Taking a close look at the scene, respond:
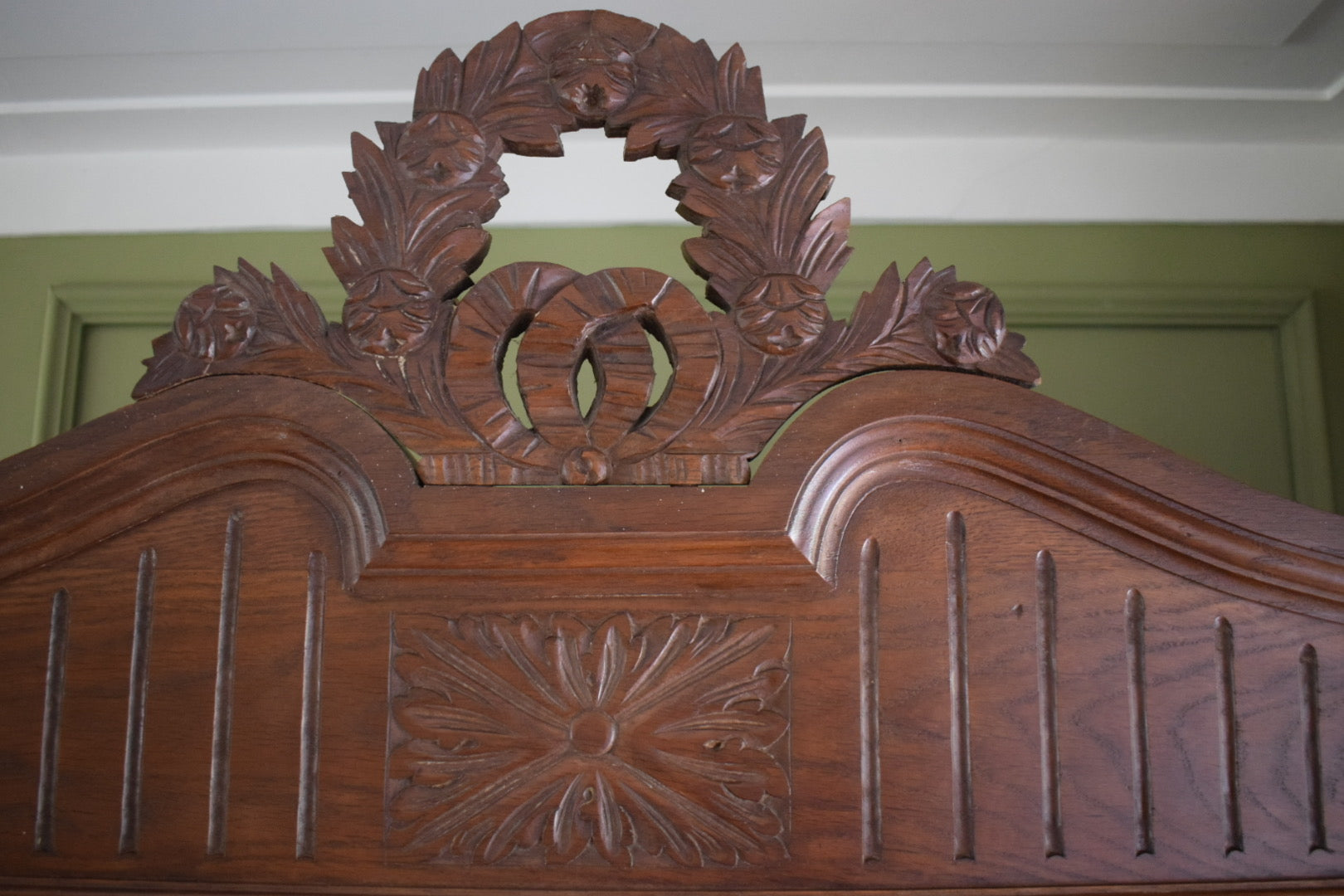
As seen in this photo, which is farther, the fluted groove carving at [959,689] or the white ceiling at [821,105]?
the white ceiling at [821,105]

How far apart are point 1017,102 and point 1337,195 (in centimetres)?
46

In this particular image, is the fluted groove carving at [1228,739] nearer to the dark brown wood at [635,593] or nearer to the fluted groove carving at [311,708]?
the dark brown wood at [635,593]

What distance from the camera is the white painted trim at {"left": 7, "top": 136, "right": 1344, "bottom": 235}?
4.54 ft

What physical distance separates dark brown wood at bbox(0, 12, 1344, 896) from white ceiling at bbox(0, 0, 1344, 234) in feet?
1.94

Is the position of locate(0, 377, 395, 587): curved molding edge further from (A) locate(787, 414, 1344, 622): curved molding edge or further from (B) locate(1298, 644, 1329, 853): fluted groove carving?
(B) locate(1298, 644, 1329, 853): fluted groove carving

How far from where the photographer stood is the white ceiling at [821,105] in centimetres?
119

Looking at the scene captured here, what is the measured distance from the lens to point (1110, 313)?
4.50 ft

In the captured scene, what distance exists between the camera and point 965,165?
141 centimetres

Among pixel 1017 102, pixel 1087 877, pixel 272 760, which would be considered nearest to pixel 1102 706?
pixel 1087 877

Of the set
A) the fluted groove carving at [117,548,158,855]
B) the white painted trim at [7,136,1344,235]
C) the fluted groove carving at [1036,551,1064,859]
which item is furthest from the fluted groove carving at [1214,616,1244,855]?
the white painted trim at [7,136,1344,235]

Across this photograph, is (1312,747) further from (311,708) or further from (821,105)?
(821,105)

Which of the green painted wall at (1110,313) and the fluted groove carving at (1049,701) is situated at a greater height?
the green painted wall at (1110,313)

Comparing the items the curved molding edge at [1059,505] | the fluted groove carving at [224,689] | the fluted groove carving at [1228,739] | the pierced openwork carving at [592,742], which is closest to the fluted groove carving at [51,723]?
the fluted groove carving at [224,689]

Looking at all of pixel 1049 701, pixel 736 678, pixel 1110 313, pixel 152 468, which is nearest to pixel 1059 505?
pixel 1049 701
